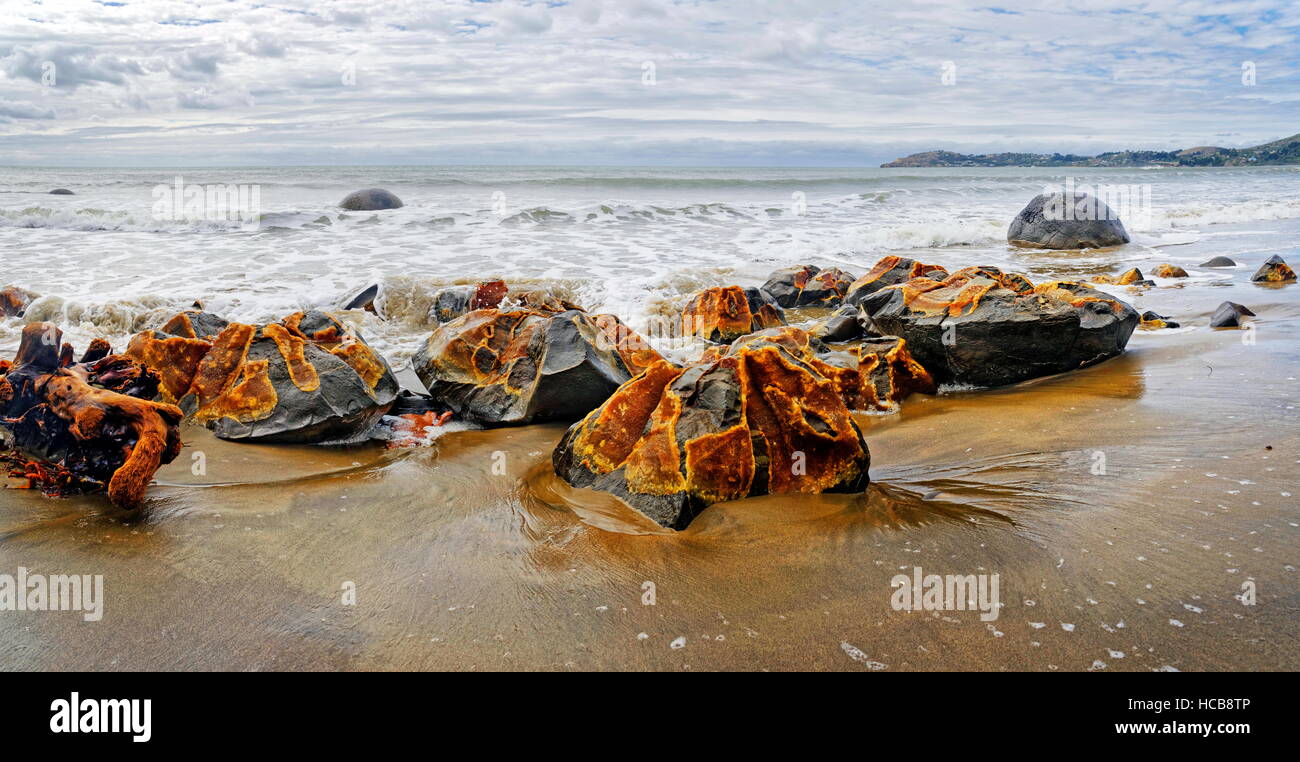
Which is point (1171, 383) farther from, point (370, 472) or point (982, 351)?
point (370, 472)

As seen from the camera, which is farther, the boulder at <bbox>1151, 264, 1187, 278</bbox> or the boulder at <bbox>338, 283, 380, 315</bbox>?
the boulder at <bbox>1151, 264, 1187, 278</bbox>

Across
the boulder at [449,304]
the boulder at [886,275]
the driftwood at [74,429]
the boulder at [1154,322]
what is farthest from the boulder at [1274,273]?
the driftwood at [74,429]

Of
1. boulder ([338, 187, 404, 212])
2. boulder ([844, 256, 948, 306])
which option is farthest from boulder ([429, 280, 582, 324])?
boulder ([338, 187, 404, 212])

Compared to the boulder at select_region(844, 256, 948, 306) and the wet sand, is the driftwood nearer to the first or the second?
the wet sand

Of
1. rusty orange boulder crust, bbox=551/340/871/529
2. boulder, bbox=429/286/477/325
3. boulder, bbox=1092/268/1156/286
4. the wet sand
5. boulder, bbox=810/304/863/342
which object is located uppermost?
boulder, bbox=1092/268/1156/286

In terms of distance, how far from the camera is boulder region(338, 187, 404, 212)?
24.0m

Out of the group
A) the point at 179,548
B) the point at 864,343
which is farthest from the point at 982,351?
the point at 179,548

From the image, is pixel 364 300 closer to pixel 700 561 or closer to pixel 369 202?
pixel 700 561

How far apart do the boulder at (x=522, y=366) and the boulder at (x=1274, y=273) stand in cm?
904

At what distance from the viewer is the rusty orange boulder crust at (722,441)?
3512 millimetres

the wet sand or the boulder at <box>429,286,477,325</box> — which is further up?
the boulder at <box>429,286,477,325</box>

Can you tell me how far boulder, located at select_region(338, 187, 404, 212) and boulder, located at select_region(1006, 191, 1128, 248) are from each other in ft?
59.7
